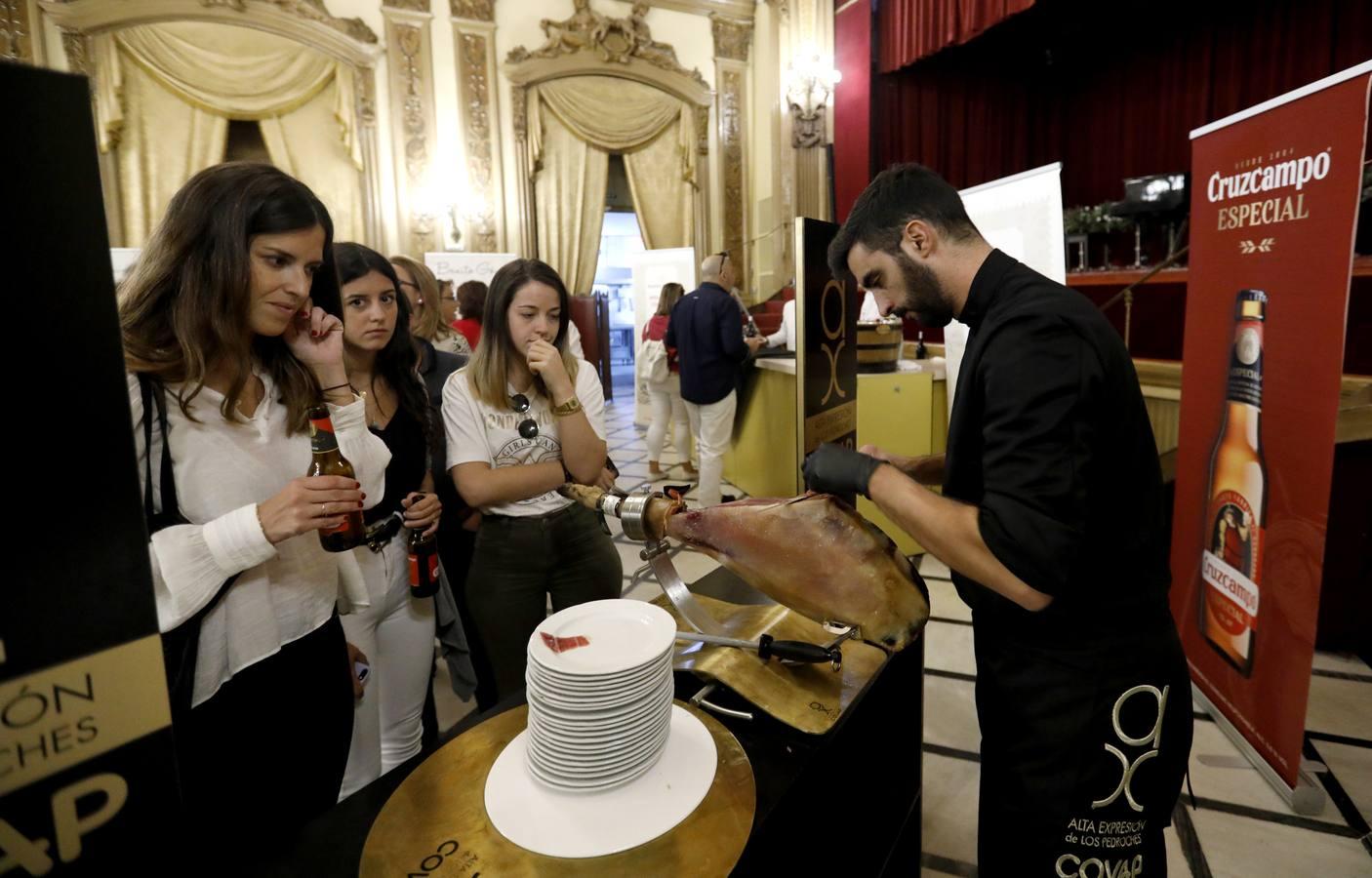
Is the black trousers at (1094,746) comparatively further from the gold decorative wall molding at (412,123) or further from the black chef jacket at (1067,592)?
the gold decorative wall molding at (412,123)

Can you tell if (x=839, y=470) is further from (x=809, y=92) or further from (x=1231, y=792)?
(x=809, y=92)

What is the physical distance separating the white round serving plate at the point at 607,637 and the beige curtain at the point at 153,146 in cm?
769

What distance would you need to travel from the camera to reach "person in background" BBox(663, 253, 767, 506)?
183 inches

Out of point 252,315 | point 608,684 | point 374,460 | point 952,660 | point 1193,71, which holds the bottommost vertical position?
point 952,660

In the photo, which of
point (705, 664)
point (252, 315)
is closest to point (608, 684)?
point (705, 664)

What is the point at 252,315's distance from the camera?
113cm

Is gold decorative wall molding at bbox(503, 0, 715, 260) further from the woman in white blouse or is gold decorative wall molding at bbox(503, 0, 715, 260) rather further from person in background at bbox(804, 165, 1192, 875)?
person in background at bbox(804, 165, 1192, 875)

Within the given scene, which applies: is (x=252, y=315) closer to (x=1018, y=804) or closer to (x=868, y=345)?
(x=1018, y=804)

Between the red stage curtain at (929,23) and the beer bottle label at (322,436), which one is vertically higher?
the red stage curtain at (929,23)

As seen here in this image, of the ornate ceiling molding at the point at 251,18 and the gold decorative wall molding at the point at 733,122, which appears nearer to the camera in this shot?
the ornate ceiling molding at the point at 251,18

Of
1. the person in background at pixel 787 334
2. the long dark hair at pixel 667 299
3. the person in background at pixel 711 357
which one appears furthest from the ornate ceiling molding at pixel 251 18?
the person in background at pixel 787 334

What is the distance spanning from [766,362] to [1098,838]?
378 cm

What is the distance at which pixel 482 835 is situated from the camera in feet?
2.53

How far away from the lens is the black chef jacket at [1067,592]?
963 mm
